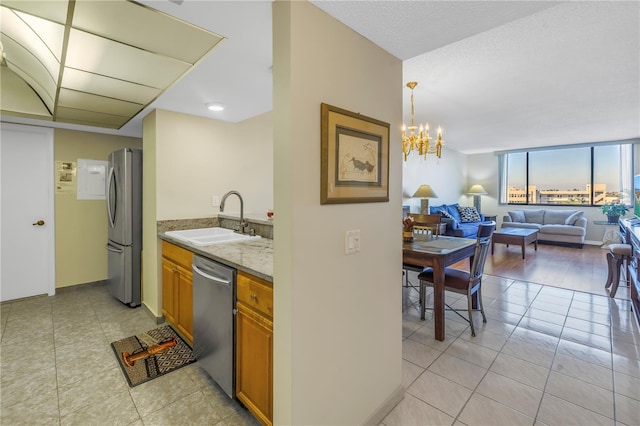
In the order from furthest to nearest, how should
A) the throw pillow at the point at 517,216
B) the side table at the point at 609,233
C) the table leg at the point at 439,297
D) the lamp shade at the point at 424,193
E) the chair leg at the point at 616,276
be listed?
the throw pillow at the point at 517,216 < the lamp shade at the point at 424,193 < the side table at the point at 609,233 < the chair leg at the point at 616,276 < the table leg at the point at 439,297

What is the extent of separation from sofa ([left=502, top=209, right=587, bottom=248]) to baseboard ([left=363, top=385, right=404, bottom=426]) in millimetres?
6753

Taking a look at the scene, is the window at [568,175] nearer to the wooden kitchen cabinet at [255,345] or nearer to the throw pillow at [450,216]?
the throw pillow at [450,216]

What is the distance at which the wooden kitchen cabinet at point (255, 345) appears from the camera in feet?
4.77

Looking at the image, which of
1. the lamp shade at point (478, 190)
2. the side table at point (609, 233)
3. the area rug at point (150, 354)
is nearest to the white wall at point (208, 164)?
the area rug at point (150, 354)

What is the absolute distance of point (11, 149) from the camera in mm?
3422

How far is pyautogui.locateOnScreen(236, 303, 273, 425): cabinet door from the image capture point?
146 cm

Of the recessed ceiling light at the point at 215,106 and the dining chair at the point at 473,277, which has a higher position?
the recessed ceiling light at the point at 215,106

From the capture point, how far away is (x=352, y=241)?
1.49 meters

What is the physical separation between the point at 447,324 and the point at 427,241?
859 mm

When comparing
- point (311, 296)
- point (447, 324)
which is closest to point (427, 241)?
point (447, 324)

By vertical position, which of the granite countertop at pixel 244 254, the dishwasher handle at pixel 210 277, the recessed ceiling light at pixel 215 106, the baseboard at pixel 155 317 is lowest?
the baseboard at pixel 155 317

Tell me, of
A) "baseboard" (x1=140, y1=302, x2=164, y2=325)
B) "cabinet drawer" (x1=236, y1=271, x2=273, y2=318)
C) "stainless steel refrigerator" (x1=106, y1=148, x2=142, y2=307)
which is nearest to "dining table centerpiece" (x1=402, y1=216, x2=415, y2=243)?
"cabinet drawer" (x1=236, y1=271, x2=273, y2=318)

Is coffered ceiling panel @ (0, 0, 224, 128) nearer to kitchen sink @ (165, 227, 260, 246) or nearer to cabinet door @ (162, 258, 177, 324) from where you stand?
kitchen sink @ (165, 227, 260, 246)

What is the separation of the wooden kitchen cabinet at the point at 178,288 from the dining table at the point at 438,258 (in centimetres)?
196
